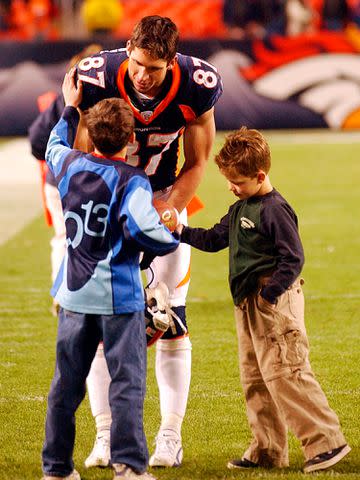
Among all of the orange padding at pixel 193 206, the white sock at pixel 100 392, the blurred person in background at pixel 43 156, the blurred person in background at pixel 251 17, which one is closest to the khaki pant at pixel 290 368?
the white sock at pixel 100 392

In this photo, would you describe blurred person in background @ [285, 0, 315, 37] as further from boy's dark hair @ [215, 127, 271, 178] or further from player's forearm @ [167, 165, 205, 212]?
boy's dark hair @ [215, 127, 271, 178]

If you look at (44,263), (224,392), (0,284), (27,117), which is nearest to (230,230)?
(224,392)

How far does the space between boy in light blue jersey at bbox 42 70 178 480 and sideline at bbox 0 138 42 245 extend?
6783 mm

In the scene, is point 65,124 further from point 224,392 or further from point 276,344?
point 224,392

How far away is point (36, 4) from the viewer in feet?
75.9

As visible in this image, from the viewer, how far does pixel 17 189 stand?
1468 centimetres

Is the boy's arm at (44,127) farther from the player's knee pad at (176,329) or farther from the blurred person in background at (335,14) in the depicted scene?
the blurred person in background at (335,14)

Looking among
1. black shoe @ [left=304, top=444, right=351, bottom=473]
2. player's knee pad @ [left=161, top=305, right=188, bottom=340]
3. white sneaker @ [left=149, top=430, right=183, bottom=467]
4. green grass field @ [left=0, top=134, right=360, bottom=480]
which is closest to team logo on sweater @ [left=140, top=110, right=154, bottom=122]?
player's knee pad @ [left=161, top=305, right=188, bottom=340]

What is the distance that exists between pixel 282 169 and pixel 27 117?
5938mm

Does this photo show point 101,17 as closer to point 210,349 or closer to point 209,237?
point 210,349

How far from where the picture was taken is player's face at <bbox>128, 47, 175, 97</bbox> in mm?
4527

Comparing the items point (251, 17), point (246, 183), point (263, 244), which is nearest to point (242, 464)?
point (263, 244)

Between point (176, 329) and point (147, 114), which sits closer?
point (147, 114)

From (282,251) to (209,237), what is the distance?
42cm
